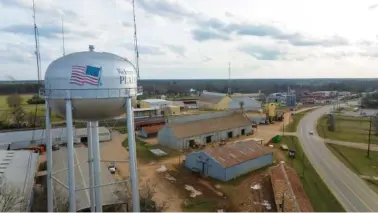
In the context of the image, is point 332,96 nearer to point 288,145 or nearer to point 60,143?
point 288,145

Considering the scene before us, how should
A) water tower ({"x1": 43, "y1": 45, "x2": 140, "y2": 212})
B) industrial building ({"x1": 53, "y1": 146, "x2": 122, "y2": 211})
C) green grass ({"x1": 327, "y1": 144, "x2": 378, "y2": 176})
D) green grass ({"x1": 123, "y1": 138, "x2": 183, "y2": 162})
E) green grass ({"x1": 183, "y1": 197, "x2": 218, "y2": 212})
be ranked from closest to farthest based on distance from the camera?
water tower ({"x1": 43, "y1": 45, "x2": 140, "y2": 212}) → industrial building ({"x1": 53, "y1": 146, "x2": 122, "y2": 211}) → green grass ({"x1": 183, "y1": 197, "x2": 218, "y2": 212}) → green grass ({"x1": 327, "y1": 144, "x2": 378, "y2": 176}) → green grass ({"x1": 123, "y1": 138, "x2": 183, "y2": 162})

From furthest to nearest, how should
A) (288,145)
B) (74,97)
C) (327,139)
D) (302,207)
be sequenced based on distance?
(327,139), (288,145), (302,207), (74,97)

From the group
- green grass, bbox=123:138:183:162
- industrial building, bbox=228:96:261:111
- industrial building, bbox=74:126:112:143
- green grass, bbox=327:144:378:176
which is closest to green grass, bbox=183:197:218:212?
green grass, bbox=123:138:183:162

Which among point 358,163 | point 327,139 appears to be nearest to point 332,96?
point 327,139

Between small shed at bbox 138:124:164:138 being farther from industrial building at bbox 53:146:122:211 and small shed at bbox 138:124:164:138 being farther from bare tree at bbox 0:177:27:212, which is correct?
bare tree at bbox 0:177:27:212

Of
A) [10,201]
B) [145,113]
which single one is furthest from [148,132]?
[10,201]

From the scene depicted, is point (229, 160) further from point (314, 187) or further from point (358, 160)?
point (358, 160)
